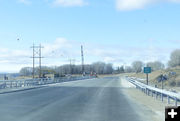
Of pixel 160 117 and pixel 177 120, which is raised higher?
pixel 177 120

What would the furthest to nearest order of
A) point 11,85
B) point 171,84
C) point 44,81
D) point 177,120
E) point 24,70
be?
1. point 24,70
2. point 171,84
3. point 44,81
4. point 11,85
5. point 177,120

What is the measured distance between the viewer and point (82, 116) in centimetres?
1245

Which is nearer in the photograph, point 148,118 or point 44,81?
point 148,118

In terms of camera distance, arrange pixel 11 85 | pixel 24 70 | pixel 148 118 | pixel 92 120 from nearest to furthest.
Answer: pixel 92 120
pixel 148 118
pixel 11 85
pixel 24 70

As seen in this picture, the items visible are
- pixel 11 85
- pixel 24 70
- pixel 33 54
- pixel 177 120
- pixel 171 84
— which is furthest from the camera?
pixel 24 70

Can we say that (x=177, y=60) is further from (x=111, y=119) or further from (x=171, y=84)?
(x=111, y=119)

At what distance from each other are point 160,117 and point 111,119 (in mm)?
2188

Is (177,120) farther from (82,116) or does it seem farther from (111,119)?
(82,116)

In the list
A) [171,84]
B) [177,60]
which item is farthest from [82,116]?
[177,60]

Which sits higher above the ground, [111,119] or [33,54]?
[33,54]

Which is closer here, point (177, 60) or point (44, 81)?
point (44, 81)

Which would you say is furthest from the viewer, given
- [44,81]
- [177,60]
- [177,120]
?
[177,60]

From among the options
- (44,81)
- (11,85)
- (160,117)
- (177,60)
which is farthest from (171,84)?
(177,60)

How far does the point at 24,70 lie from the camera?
15075 centimetres
